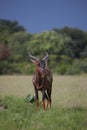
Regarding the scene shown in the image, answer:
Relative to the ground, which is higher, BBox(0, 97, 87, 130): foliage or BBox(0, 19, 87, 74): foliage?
BBox(0, 97, 87, 130): foliage

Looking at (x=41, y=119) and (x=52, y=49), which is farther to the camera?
(x=52, y=49)

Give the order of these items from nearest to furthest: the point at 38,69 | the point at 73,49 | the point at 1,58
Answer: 1. the point at 38,69
2. the point at 1,58
3. the point at 73,49

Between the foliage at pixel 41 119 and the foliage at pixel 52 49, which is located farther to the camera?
the foliage at pixel 52 49

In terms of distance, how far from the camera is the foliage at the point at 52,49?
160 feet

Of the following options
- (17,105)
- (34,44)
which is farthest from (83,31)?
(17,105)

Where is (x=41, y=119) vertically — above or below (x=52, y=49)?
above

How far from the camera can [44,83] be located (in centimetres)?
1090

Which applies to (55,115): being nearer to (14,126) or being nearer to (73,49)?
(14,126)

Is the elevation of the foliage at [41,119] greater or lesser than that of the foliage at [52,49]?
greater

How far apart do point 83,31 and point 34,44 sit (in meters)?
32.7

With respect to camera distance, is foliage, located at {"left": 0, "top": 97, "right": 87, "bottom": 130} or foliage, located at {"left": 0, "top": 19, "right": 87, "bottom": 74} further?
foliage, located at {"left": 0, "top": 19, "right": 87, "bottom": 74}

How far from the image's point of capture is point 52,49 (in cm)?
6919

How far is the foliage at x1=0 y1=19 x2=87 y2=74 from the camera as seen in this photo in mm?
48763

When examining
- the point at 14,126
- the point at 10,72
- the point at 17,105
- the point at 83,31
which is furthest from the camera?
the point at 83,31
